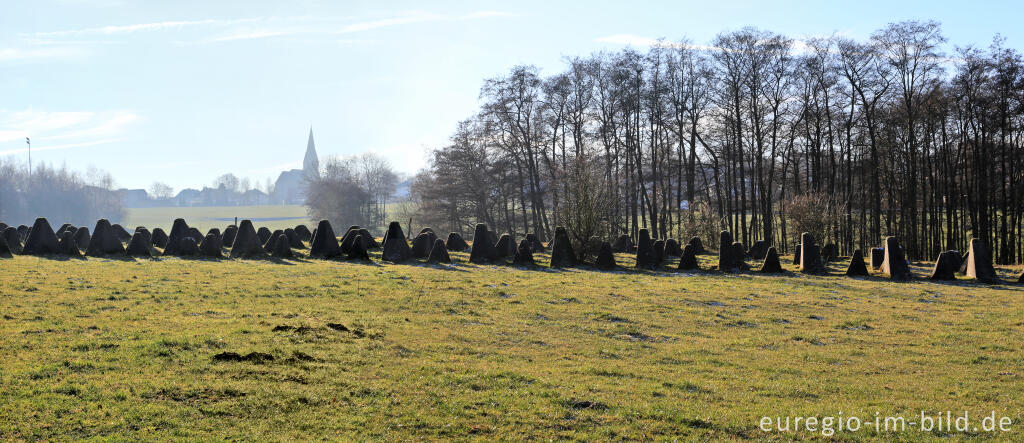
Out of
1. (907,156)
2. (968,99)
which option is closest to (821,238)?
(907,156)

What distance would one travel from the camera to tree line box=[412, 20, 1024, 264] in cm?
3672

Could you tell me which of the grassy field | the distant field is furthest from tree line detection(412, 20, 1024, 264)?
the distant field

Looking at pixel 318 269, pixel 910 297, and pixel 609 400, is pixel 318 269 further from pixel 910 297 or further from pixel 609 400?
pixel 910 297

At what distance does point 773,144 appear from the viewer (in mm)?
42219

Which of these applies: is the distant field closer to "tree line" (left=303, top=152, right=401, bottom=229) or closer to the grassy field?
"tree line" (left=303, top=152, right=401, bottom=229)

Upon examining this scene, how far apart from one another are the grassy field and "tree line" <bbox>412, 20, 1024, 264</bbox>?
15.4 m

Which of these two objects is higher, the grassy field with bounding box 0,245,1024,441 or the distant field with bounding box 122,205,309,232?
the distant field with bounding box 122,205,309,232

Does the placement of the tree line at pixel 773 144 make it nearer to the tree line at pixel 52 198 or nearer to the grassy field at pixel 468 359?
the grassy field at pixel 468 359

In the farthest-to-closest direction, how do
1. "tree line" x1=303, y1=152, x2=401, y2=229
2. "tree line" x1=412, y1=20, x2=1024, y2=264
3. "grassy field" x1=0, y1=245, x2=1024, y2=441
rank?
"tree line" x1=303, y1=152, x2=401, y2=229 → "tree line" x1=412, y1=20, x2=1024, y2=264 → "grassy field" x1=0, y1=245, x2=1024, y2=441

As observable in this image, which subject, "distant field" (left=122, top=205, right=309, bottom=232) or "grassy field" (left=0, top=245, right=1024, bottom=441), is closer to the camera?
"grassy field" (left=0, top=245, right=1024, bottom=441)

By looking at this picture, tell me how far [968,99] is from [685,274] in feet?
77.4

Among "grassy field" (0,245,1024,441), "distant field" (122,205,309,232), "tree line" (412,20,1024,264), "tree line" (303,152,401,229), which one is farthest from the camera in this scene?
"distant field" (122,205,309,232)

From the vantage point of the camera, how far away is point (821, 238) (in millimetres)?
35312

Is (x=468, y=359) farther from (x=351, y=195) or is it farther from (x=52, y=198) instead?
(x=52, y=198)
